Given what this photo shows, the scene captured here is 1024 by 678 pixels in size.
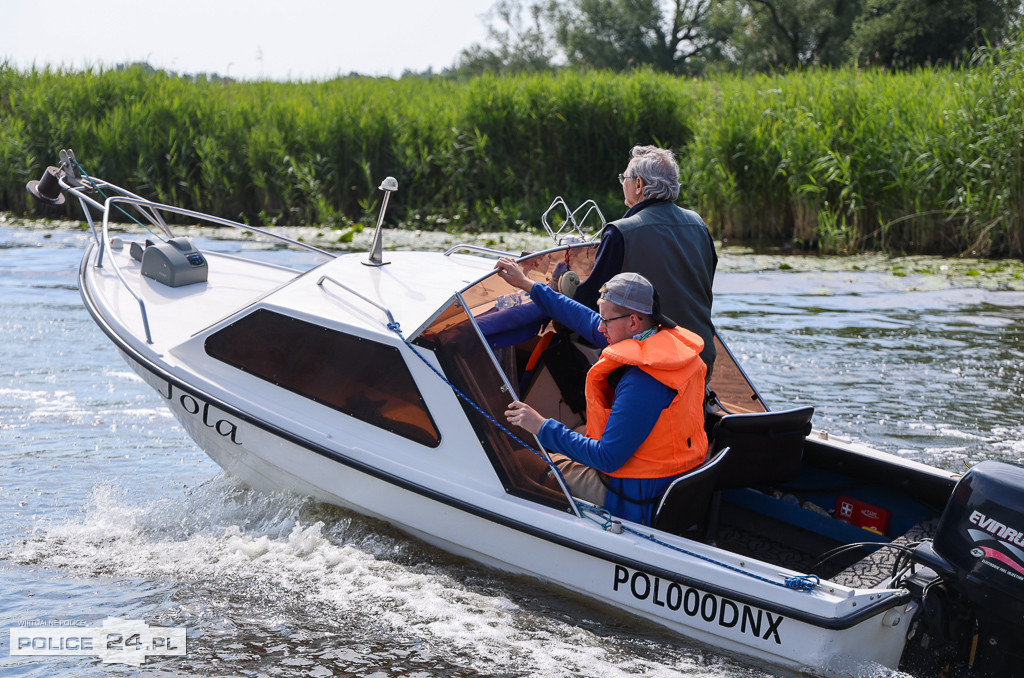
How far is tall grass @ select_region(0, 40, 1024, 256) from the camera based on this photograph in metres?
12.7

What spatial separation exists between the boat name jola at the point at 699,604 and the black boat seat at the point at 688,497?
0.23 m

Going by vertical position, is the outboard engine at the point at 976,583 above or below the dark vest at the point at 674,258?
below

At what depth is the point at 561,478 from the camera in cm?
378

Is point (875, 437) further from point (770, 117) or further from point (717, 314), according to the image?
point (770, 117)

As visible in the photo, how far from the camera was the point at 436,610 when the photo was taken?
13.0ft

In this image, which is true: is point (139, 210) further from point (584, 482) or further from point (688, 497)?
point (688, 497)


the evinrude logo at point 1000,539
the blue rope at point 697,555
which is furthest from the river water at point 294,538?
the evinrude logo at point 1000,539

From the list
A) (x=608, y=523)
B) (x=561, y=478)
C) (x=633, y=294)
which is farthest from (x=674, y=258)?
(x=608, y=523)

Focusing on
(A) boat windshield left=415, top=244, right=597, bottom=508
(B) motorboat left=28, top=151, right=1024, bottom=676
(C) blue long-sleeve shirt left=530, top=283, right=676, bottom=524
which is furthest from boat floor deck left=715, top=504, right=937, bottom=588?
(A) boat windshield left=415, top=244, right=597, bottom=508

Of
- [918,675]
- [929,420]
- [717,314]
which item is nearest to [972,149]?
[717,314]

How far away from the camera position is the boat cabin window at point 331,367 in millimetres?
4102

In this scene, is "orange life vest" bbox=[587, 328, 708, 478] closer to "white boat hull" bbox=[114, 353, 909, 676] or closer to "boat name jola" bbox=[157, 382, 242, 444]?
"white boat hull" bbox=[114, 353, 909, 676]

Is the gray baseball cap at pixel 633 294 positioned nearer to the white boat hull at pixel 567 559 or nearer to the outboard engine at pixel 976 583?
the white boat hull at pixel 567 559

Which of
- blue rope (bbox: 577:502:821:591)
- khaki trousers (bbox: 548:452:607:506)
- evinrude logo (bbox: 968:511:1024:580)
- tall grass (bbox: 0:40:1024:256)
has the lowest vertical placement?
blue rope (bbox: 577:502:821:591)
